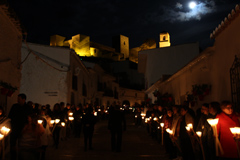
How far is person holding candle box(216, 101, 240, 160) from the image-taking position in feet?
16.6

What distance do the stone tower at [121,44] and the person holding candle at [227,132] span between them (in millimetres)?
69095

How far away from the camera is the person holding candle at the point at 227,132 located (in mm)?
5059

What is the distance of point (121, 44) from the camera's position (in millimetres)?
74562

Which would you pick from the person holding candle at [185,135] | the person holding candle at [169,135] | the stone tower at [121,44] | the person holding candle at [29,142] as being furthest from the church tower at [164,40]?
the person holding candle at [29,142]

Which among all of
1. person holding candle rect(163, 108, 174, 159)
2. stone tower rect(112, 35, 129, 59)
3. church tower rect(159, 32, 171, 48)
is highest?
stone tower rect(112, 35, 129, 59)

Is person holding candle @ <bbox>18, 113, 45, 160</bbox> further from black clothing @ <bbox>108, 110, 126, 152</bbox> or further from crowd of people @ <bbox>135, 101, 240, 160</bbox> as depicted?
black clothing @ <bbox>108, 110, 126, 152</bbox>

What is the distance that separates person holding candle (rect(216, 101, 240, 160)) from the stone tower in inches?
A: 2720

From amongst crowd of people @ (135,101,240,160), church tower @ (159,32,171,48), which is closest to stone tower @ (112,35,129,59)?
church tower @ (159,32,171,48)

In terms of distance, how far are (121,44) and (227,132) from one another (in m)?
70.4

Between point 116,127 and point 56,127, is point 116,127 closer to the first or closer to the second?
point 116,127

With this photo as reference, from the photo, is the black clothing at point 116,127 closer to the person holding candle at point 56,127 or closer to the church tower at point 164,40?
the person holding candle at point 56,127

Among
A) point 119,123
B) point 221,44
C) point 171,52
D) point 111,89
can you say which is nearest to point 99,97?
point 111,89

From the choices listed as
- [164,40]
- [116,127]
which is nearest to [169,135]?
[116,127]

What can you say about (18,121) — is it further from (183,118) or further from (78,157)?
(183,118)
